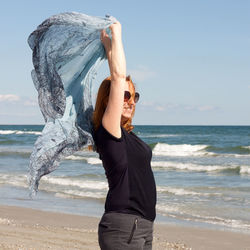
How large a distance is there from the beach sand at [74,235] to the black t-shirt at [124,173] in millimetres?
4064

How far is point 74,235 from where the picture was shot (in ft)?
24.7

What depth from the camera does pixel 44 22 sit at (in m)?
2.80

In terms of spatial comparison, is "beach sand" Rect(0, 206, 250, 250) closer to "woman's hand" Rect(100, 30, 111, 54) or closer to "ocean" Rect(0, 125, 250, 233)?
"ocean" Rect(0, 125, 250, 233)

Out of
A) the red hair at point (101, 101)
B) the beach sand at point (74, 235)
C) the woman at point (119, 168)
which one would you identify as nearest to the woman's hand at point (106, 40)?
the woman at point (119, 168)

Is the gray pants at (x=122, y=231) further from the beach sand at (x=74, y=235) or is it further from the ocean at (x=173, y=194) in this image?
the ocean at (x=173, y=194)

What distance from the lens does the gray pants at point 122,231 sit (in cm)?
256

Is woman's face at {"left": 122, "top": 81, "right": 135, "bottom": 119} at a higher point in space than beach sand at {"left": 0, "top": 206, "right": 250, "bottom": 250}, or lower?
higher

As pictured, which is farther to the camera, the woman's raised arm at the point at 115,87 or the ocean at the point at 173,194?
the ocean at the point at 173,194

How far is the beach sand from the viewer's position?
22.3 ft

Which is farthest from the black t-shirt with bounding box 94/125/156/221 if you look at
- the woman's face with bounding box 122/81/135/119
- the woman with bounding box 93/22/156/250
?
the woman's face with bounding box 122/81/135/119

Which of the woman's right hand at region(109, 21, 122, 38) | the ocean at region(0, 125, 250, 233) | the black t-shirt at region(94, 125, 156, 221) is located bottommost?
the ocean at region(0, 125, 250, 233)

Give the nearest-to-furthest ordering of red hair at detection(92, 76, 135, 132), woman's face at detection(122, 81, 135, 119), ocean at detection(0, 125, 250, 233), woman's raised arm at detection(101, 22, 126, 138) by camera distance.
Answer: woman's raised arm at detection(101, 22, 126, 138) → red hair at detection(92, 76, 135, 132) → woman's face at detection(122, 81, 135, 119) → ocean at detection(0, 125, 250, 233)

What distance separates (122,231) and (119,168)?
336 millimetres

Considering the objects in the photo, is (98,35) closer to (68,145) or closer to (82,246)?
(68,145)
